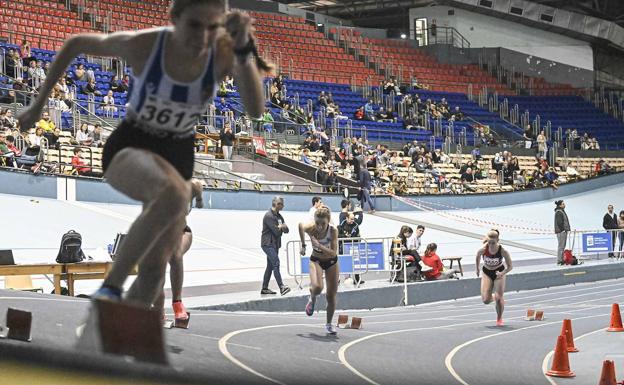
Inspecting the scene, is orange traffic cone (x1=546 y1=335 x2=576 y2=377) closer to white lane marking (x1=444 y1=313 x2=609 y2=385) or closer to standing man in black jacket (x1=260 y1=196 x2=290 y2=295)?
white lane marking (x1=444 y1=313 x2=609 y2=385)

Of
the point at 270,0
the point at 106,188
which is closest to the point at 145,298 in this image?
the point at 106,188

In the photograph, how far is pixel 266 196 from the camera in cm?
2502

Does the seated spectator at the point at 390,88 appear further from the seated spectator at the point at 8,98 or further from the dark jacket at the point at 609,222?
the seated spectator at the point at 8,98

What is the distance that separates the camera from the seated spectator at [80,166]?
20188mm

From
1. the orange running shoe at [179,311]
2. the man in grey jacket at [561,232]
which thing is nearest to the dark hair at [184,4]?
the orange running shoe at [179,311]

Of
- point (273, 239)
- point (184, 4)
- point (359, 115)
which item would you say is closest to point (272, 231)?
point (273, 239)

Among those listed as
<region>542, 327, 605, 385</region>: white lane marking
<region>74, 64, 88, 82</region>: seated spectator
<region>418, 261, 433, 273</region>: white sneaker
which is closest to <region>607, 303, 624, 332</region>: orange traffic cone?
<region>542, 327, 605, 385</region>: white lane marking

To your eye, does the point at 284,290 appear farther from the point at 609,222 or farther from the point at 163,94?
the point at 609,222

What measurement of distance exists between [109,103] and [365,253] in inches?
355

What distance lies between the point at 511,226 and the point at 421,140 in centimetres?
878

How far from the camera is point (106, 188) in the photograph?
69.2ft

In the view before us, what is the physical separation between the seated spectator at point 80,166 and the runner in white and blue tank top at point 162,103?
54.9ft

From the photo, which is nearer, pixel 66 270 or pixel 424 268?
pixel 66 270

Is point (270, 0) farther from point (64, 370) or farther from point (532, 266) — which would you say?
point (64, 370)
